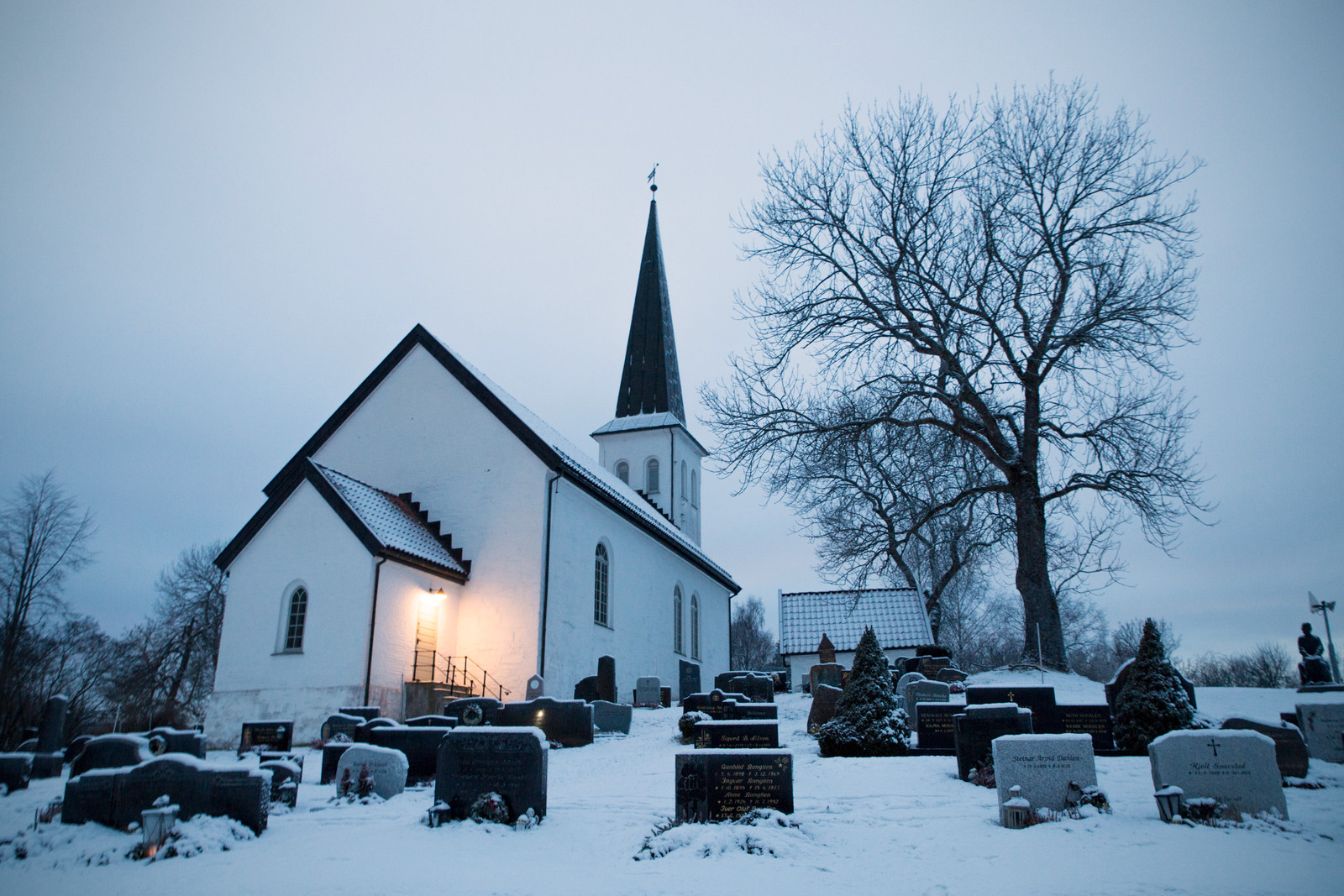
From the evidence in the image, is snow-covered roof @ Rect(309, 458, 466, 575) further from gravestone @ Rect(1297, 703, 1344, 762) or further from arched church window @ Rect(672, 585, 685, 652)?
gravestone @ Rect(1297, 703, 1344, 762)

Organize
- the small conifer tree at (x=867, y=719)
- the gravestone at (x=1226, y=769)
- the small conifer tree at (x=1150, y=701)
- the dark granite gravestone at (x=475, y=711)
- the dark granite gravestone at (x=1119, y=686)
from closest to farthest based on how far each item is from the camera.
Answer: the gravestone at (x=1226, y=769)
the small conifer tree at (x=1150, y=701)
the small conifer tree at (x=867, y=719)
the dark granite gravestone at (x=1119, y=686)
the dark granite gravestone at (x=475, y=711)

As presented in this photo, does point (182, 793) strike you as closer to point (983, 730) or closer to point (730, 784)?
point (730, 784)

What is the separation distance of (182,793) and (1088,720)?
10608 millimetres

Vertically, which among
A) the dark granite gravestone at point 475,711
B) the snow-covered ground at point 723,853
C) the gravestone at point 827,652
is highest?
the gravestone at point 827,652

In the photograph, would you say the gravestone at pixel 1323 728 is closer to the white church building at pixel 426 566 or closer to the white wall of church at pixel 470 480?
the white church building at pixel 426 566

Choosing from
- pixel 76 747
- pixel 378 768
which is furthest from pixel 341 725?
pixel 76 747

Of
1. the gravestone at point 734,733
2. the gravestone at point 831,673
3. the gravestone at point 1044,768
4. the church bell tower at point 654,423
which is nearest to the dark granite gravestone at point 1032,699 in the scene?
the gravestone at point 734,733

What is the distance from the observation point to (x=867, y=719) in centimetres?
1152

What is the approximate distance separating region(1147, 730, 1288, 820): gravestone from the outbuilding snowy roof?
2160cm

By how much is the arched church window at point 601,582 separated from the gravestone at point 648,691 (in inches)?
74.8

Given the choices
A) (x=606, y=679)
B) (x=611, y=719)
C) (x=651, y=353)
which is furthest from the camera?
(x=651, y=353)

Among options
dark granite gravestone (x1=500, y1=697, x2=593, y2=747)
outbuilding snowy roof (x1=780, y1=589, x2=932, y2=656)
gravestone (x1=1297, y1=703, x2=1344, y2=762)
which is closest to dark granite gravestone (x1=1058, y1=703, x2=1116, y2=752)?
gravestone (x1=1297, y1=703, x2=1344, y2=762)

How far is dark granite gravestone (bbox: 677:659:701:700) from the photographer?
83.5 feet

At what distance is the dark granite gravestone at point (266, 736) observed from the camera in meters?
12.2
